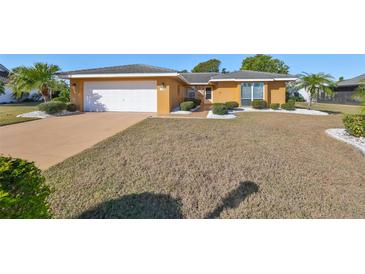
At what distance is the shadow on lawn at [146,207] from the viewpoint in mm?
3531

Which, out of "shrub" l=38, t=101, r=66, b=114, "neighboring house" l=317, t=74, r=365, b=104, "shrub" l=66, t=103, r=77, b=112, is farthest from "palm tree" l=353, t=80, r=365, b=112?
"neighboring house" l=317, t=74, r=365, b=104

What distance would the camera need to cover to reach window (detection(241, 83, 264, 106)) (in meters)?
21.6

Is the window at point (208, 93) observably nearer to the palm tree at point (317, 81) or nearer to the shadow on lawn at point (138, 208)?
the palm tree at point (317, 81)

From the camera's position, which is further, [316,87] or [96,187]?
[316,87]

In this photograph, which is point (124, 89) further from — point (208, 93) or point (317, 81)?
point (317, 81)

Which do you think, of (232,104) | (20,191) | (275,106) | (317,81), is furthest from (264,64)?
(20,191)

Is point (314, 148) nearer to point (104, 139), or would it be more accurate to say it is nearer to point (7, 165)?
point (104, 139)

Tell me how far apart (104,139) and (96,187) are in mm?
3946

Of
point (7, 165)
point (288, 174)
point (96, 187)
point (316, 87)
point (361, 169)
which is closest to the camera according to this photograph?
point (7, 165)

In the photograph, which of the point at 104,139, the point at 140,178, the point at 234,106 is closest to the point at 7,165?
the point at 140,178

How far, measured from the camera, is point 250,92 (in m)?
22.0

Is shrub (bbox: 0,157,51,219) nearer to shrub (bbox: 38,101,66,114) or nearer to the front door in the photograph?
shrub (bbox: 38,101,66,114)

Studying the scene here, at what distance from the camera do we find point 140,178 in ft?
15.4

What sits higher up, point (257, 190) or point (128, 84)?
point (128, 84)
